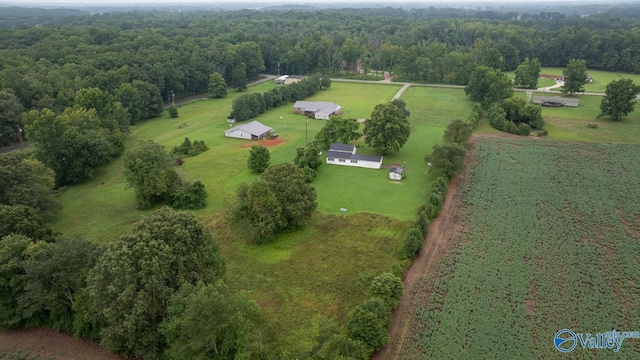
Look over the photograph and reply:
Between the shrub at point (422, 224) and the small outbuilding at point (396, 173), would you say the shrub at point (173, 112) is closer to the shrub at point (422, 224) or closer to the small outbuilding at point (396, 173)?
the small outbuilding at point (396, 173)

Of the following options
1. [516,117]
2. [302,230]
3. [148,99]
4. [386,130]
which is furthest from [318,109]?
[302,230]

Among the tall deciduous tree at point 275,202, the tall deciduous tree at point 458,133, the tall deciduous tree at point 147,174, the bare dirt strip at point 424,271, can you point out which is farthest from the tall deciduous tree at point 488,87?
the tall deciduous tree at point 147,174

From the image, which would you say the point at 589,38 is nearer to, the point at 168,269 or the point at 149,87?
the point at 149,87

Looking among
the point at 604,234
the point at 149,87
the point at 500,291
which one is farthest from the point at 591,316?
the point at 149,87

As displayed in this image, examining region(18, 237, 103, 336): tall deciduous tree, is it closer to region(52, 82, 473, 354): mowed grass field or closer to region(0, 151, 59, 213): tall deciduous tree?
region(52, 82, 473, 354): mowed grass field

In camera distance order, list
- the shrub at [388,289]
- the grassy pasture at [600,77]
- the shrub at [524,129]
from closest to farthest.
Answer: the shrub at [388,289], the shrub at [524,129], the grassy pasture at [600,77]

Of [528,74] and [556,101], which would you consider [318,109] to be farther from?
[528,74]

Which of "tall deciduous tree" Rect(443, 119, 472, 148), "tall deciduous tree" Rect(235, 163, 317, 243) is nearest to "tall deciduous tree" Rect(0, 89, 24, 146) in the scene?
"tall deciduous tree" Rect(235, 163, 317, 243)
